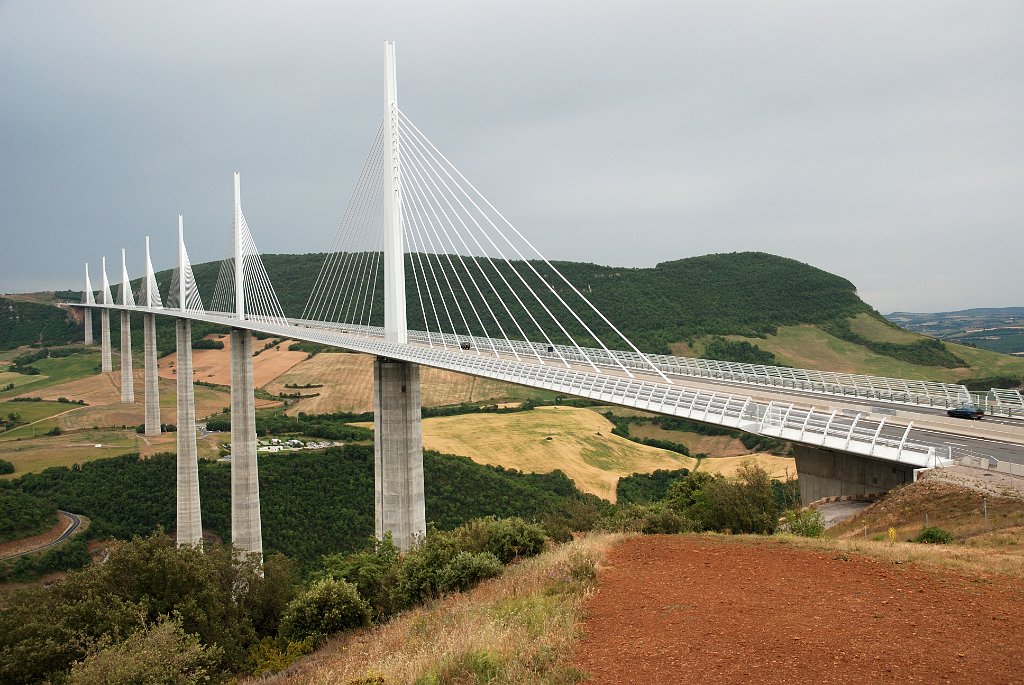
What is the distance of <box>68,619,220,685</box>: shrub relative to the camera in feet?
31.9

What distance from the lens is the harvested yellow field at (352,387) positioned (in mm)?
69375

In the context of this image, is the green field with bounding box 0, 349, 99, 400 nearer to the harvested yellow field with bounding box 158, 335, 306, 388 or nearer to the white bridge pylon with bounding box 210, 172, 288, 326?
the harvested yellow field with bounding box 158, 335, 306, 388

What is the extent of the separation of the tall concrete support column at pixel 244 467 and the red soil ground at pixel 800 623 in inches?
1170

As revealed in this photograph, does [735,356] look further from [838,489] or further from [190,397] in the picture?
[838,489]

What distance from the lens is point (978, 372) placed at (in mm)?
72188

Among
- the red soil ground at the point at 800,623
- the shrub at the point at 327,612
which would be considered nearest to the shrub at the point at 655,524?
the red soil ground at the point at 800,623

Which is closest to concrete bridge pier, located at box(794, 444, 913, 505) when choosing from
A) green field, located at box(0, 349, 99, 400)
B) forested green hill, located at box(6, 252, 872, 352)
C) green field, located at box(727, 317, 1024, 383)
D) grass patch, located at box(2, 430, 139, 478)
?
grass patch, located at box(2, 430, 139, 478)

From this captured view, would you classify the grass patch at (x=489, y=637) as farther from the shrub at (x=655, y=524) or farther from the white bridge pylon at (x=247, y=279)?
the white bridge pylon at (x=247, y=279)

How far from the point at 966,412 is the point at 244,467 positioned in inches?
1304

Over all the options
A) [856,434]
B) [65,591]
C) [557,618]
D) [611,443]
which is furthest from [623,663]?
[611,443]

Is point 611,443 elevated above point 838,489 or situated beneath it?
situated beneath

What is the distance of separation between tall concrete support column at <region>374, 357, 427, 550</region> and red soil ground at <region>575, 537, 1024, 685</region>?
63.0ft

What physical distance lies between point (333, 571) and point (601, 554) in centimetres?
928

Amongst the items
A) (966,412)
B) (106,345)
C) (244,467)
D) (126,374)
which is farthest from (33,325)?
(966,412)
